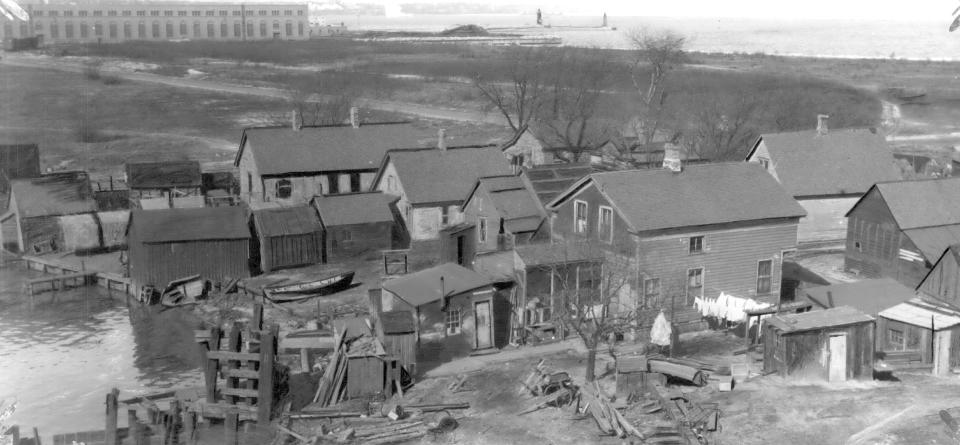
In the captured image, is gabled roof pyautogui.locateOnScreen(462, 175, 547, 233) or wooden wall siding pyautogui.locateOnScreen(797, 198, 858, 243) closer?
gabled roof pyautogui.locateOnScreen(462, 175, 547, 233)

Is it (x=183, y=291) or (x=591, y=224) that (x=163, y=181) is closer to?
(x=183, y=291)

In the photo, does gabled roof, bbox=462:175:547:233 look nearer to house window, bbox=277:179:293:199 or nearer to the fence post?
house window, bbox=277:179:293:199

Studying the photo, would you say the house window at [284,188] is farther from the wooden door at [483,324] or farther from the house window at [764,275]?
the house window at [764,275]

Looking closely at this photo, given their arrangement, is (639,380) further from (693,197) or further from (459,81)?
(459,81)

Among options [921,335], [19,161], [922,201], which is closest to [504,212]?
[922,201]

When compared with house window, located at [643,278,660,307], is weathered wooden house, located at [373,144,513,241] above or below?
above

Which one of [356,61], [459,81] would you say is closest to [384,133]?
[459,81]

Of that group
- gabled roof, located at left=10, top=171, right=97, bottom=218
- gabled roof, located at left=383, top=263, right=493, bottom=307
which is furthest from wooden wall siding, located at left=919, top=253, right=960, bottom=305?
gabled roof, located at left=10, top=171, right=97, bottom=218
